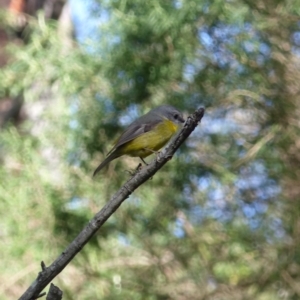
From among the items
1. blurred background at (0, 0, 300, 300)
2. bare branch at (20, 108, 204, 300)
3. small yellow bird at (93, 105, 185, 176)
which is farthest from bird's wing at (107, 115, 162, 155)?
blurred background at (0, 0, 300, 300)

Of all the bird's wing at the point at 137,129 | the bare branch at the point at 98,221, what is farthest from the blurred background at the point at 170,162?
the bare branch at the point at 98,221

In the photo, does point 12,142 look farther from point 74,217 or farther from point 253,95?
point 253,95

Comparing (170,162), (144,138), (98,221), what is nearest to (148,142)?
(144,138)

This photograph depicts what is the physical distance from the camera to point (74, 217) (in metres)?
7.64

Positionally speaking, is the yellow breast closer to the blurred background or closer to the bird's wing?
the bird's wing

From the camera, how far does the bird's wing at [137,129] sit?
430 cm

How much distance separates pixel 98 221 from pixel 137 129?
6.74ft

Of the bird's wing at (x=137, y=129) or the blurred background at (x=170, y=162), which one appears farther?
the blurred background at (x=170, y=162)

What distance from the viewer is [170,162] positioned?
757cm

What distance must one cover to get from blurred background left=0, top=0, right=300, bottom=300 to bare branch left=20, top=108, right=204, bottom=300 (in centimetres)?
434

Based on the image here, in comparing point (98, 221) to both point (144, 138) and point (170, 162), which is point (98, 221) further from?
point (170, 162)

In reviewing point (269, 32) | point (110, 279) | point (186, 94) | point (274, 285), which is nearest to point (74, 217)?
point (110, 279)

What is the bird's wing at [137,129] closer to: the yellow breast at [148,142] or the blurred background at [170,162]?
the yellow breast at [148,142]

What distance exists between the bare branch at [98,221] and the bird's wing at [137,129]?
162 centimetres
